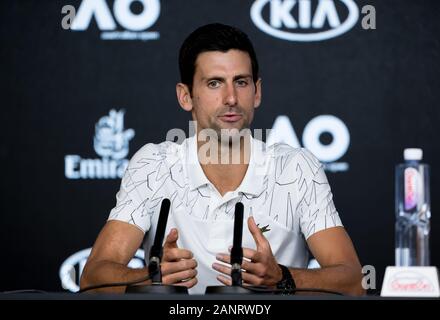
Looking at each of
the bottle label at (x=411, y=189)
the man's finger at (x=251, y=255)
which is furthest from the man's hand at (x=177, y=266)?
the bottle label at (x=411, y=189)

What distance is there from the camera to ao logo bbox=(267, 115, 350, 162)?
3.55 meters

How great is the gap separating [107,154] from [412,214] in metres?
1.97

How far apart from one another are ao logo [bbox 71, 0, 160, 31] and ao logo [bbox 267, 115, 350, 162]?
68 centimetres

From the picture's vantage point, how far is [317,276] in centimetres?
220

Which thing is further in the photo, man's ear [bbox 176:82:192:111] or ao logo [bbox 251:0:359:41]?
ao logo [bbox 251:0:359:41]

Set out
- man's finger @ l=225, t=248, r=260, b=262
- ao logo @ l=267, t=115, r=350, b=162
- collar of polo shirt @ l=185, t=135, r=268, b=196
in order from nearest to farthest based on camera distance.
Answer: man's finger @ l=225, t=248, r=260, b=262
collar of polo shirt @ l=185, t=135, r=268, b=196
ao logo @ l=267, t=115, r=350, b=162

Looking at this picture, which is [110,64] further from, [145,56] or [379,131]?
[379,131]

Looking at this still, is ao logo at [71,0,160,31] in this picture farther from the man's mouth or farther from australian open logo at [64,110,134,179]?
the man's mouth

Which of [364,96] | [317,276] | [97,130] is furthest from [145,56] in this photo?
[317,276]

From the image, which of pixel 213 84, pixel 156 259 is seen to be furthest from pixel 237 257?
pixel 213 84

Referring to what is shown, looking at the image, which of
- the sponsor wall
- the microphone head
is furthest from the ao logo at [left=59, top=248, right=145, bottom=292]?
the microphone head

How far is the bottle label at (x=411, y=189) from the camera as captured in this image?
177cm

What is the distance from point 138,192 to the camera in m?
2.57

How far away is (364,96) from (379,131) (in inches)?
6.2
